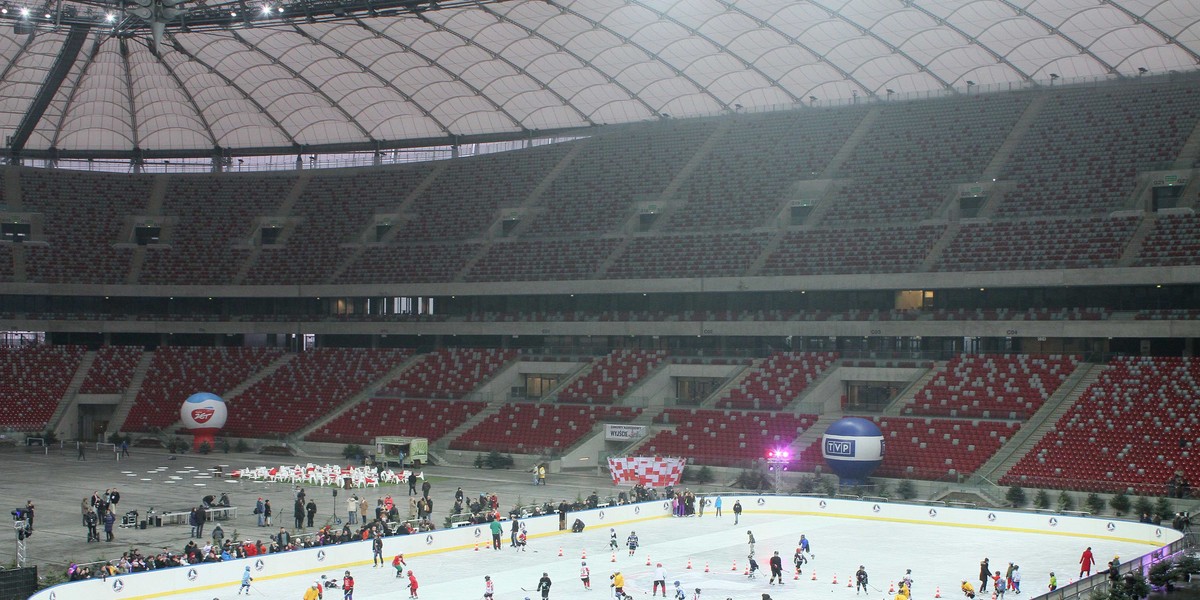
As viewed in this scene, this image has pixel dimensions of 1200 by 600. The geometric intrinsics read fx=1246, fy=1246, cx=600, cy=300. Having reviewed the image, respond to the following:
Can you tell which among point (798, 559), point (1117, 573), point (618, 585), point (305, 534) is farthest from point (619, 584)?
point (305, 534)

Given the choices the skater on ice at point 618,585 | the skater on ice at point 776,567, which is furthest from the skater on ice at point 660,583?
the skater on ice at point 776,567

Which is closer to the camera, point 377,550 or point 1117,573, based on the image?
point 1117,573

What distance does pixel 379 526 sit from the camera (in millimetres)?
40719

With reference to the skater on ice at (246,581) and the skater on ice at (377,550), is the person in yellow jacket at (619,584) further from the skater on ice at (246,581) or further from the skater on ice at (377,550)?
the skater on ice at (246,581)

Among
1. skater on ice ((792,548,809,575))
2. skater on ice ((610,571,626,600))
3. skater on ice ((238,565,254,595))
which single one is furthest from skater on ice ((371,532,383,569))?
skater on ice ((792,548,809,575))

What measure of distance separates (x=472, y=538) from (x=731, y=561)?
898 centimetres

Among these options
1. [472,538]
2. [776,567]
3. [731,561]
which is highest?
[472,538]

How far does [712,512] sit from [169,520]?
68.0ft

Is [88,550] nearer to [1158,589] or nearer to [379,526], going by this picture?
[379,526]

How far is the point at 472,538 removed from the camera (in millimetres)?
41938

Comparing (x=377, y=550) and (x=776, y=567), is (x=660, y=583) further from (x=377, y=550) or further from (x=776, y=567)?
(x=377, y=550)

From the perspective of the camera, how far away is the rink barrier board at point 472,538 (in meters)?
32.5

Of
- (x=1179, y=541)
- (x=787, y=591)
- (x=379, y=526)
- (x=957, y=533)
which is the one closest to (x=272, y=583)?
(x=379, y=526)

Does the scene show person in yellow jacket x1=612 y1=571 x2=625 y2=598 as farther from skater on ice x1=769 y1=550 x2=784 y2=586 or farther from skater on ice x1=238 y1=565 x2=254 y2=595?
skater on ice x1=238 y1=565 x2=254 y2=595
